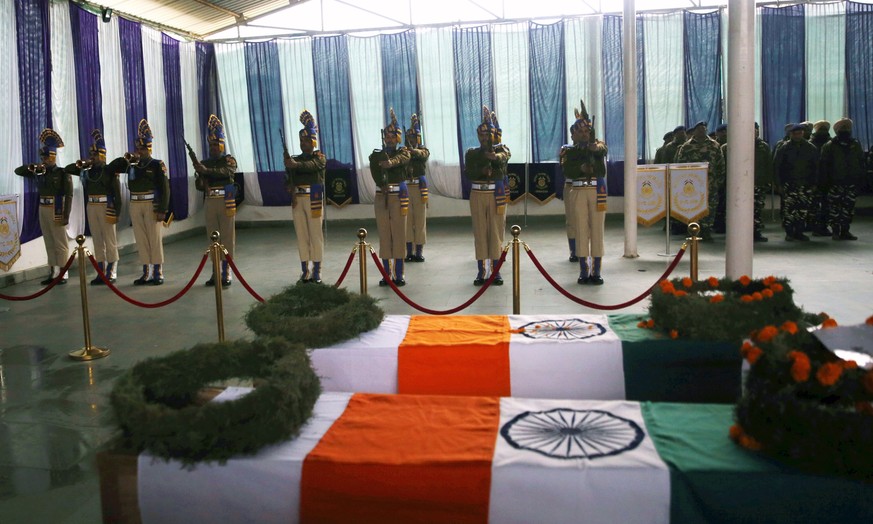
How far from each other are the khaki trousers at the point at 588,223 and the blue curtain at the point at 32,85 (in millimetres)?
6686

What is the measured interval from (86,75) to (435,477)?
10.1 m

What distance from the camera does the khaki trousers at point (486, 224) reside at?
27.1 feet

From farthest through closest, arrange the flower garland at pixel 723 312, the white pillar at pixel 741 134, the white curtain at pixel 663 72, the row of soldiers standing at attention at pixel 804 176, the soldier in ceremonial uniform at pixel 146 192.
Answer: the white curtain at pixel 663 72 < the row of soldiers standing at attention at pixel 804 176 < the soldier in ceremonial uniform at pixel 146 192 < the white pillar at pixel 741 134 < the flower garland at pixel 723 312

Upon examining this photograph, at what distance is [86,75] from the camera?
10.8 m

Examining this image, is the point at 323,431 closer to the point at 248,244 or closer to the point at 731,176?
the point at 731,176

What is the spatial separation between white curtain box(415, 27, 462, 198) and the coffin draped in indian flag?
1146 centimetres

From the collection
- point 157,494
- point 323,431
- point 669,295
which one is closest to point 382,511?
point 323,431

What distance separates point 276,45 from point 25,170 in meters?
6.30

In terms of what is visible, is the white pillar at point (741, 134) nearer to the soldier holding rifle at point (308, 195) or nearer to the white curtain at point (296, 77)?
the soldier holding rifle at point (308, 195)

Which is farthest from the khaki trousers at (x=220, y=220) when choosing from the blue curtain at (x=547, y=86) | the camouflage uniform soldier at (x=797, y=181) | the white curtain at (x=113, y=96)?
the camouflage uniform soldier at (x=797, y=181)

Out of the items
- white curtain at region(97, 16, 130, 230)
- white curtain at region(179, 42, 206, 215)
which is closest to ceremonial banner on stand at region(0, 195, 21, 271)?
white curtain at region(97, 16, 130, 230)

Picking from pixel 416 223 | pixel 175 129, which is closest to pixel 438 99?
pixel 416 223

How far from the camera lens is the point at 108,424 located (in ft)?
9.57

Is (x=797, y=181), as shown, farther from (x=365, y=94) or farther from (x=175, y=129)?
(x=175, y=129)
